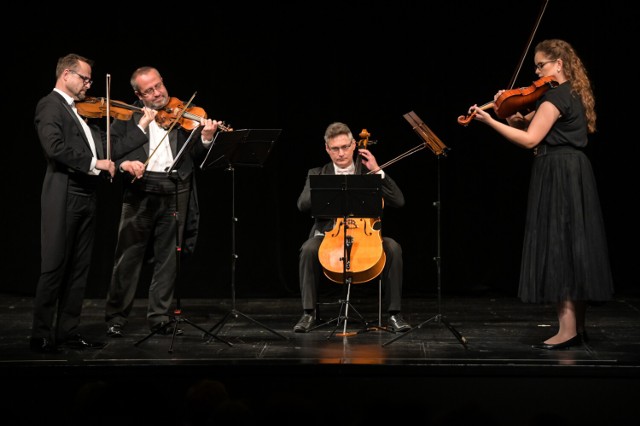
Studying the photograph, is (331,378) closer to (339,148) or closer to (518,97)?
(518,97)

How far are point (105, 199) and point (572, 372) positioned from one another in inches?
175

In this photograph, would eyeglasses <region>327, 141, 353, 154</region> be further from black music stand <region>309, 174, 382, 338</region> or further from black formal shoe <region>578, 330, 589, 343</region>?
black formal shoe <region>578, 330, 589, 343</region>

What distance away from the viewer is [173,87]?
7.13 meters

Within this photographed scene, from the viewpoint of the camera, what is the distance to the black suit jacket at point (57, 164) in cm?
475

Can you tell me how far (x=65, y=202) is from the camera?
4.84 meters

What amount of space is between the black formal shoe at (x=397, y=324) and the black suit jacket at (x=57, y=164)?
2.10 m

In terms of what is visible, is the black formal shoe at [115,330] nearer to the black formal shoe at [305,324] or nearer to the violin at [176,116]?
the black formal shoe at [305,324]

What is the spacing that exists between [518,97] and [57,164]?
2.59m

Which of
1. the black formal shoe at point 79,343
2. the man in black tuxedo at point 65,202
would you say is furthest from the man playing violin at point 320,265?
the man in black tuxedo at point 65,202

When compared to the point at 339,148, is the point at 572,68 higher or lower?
higher

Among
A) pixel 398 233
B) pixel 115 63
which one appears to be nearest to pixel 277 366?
pixel 398 233

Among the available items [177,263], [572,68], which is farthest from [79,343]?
[572,68]

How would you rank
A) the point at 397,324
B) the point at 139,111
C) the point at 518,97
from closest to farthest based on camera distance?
1. the point at 518,97
2. the point at 139,111
3. the point at 397,324

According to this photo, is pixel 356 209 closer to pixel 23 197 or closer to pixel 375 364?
pixel 375 364
